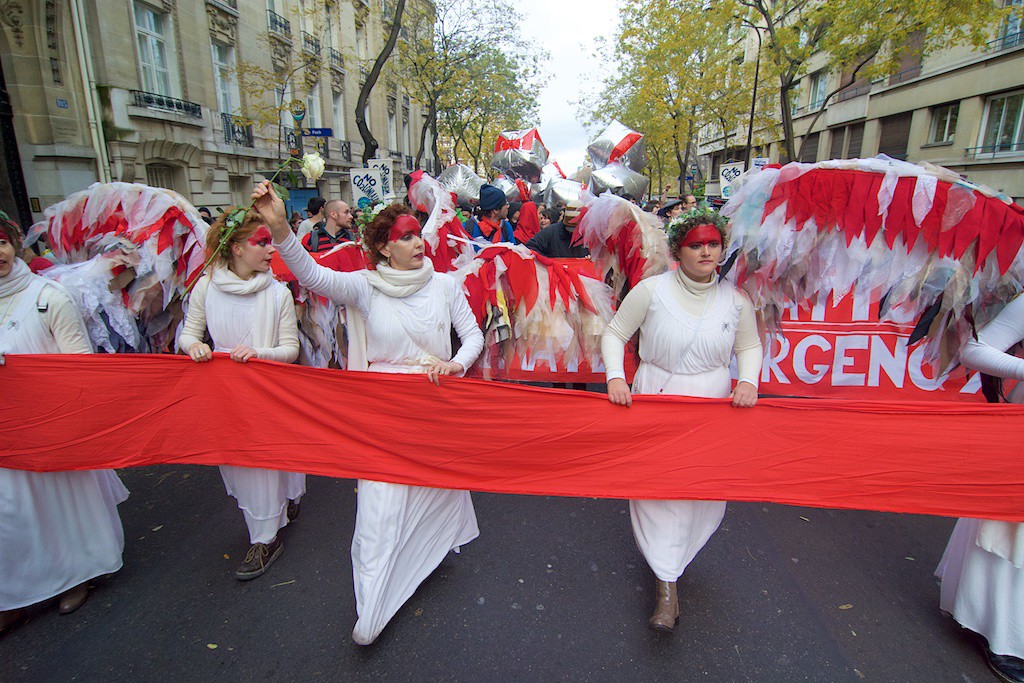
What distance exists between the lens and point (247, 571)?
311cm

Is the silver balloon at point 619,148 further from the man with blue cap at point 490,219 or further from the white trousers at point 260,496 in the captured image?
the white trousers at point 260,496

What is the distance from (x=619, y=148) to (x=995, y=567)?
11360mm

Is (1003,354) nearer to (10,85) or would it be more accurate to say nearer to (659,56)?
(10,85)

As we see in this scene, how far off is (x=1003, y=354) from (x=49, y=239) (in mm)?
5517

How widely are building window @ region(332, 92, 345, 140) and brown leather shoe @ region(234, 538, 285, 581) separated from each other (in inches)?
1086

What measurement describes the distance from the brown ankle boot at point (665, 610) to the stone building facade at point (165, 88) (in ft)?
39.8

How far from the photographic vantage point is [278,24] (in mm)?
A: 21703

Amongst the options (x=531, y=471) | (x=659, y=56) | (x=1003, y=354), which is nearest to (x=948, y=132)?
(x=659, y=56)

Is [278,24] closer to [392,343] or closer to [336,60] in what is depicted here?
[336,60]

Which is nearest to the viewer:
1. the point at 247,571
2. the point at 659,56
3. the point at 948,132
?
the point at 247,571

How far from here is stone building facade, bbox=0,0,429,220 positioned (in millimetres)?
→ 11391

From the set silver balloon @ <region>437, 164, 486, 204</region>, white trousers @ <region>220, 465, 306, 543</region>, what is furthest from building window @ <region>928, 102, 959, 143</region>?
white trousers @ <region>220, 465, 306, 543</region>

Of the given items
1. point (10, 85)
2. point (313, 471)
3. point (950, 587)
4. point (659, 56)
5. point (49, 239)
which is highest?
point (659, 56)

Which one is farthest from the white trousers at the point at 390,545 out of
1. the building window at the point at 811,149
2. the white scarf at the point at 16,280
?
the building window at the point at 811,149
